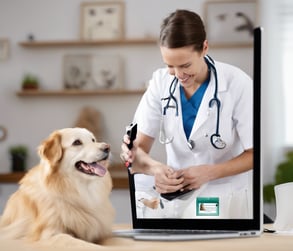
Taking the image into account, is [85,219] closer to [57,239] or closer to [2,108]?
[57,239]

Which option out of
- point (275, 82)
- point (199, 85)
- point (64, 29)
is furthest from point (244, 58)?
point (64, 29)

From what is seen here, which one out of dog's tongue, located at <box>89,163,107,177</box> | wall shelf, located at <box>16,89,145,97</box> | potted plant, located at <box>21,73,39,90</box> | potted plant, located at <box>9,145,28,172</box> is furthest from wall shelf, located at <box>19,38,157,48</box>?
dog's tongue, located at <box>89,163,107,177</box>

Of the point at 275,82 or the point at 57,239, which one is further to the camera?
the point at 275,82

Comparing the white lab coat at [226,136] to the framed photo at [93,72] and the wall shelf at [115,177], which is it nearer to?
the wall shelf at [115,177]

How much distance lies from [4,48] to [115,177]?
1.42 meters

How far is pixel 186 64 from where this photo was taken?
1.32 meters

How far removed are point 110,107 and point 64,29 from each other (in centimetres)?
73

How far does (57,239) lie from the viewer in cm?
125

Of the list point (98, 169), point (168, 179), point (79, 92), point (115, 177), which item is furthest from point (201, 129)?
point (79, 92)

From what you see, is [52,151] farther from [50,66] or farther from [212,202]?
[50,66]

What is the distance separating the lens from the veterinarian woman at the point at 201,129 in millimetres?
1317

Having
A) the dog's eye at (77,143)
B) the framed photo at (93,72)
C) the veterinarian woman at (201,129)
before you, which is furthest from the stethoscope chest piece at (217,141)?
the framed photo at (93,72)

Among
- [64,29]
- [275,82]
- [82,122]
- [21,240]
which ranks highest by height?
[64,29]

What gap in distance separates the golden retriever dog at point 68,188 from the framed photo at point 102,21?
299cm
